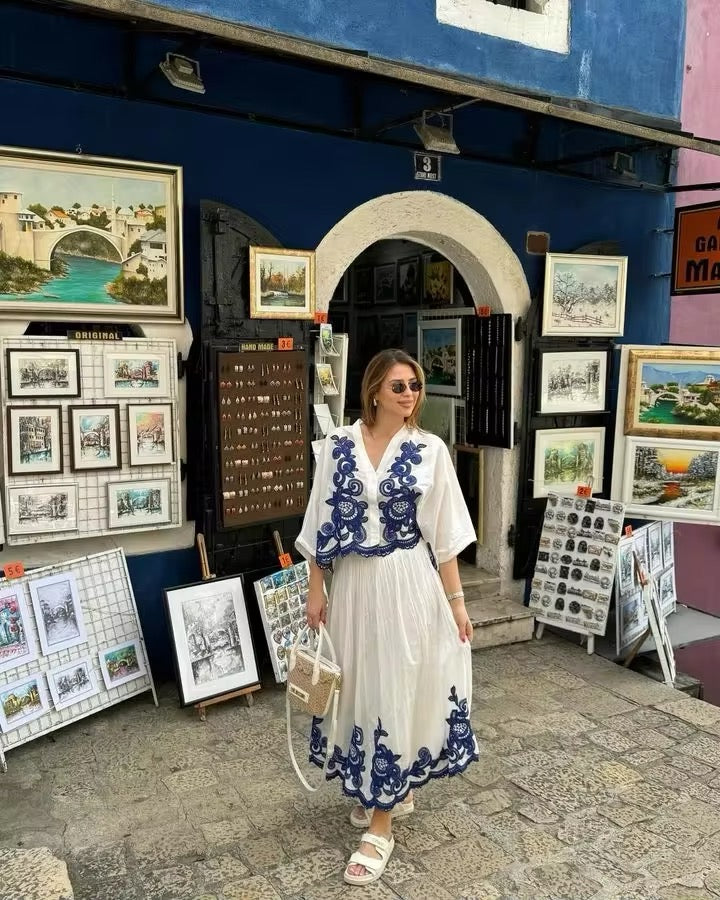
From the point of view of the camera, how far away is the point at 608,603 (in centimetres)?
623

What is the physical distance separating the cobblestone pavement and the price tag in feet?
3.18

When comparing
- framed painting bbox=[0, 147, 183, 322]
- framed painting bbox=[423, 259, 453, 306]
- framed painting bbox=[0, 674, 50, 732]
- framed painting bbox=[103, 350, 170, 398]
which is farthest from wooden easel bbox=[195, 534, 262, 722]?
framed painting bbox=[423, 259, 453, 306]

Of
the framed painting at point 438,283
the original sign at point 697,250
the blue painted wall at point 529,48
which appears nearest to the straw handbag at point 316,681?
the blue painted wall at point 529,48

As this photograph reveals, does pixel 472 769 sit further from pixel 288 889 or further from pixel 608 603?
pixel 608 603

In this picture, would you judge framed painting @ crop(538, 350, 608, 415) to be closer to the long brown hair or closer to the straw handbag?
the long brown hair

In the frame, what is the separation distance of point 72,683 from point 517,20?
513 centimetres

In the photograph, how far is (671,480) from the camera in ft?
22.3

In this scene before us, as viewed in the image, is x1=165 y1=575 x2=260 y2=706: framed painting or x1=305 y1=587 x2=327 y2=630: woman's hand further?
x1=165 y1=575 x2=260 y2=706: framed painting

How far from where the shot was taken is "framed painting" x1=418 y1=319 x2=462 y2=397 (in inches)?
280

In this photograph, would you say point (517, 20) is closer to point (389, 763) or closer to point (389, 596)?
point (389, 596)

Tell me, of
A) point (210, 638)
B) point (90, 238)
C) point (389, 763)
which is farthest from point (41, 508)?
point (389, 763)

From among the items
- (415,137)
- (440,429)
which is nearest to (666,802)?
(440,429)

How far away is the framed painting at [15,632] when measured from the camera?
4.50m

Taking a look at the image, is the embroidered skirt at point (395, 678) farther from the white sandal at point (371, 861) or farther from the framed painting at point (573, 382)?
the framed painting at point (573, 382)
